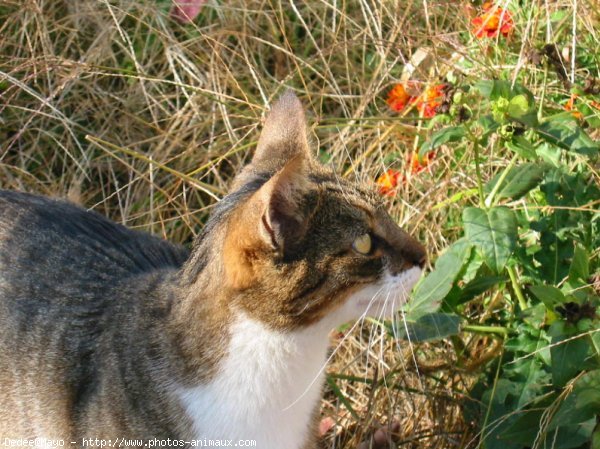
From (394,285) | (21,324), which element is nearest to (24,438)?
(21,324)

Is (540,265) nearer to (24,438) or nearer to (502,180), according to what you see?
(502,180)

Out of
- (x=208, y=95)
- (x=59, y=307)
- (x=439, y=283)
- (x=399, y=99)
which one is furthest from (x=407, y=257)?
(x=208, y=95)

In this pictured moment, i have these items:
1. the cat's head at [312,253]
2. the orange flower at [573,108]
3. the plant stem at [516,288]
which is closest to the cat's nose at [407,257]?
the cat's head at [312,253]

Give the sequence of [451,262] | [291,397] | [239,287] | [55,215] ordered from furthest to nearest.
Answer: [55,215]
[451,262]
[291,397]
[239,287]

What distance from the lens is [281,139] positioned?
2.46 meters

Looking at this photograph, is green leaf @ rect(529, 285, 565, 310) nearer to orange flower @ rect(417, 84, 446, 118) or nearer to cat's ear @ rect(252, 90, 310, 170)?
cat's ear @ rect(252, 90, 310, 170)

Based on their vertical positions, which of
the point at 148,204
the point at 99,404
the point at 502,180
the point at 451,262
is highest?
the point at 502,180

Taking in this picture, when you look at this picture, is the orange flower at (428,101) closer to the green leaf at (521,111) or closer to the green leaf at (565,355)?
the green leaf at (521,111)

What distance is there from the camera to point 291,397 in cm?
225

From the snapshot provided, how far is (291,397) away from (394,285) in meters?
0.36

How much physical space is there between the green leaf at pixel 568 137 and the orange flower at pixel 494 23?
641mm

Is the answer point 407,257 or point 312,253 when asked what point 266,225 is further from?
point 407,257

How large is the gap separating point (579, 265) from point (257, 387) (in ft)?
2.66

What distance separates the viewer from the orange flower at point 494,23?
3.05 metres
